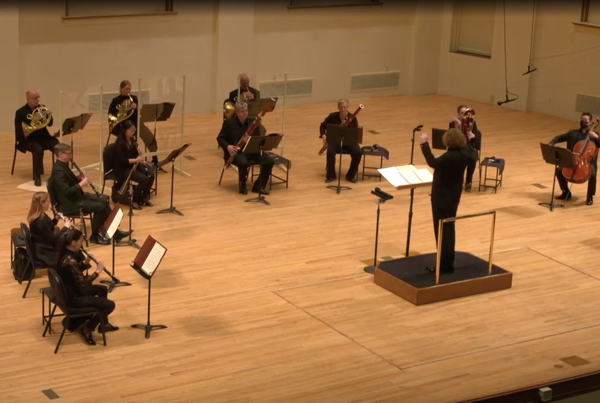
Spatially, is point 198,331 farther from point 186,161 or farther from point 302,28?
point 302,28

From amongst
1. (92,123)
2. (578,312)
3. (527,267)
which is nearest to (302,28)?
(92,123)

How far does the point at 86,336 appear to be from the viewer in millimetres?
6172

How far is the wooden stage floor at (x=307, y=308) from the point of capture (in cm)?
570

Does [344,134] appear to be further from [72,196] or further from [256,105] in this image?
[72,196]

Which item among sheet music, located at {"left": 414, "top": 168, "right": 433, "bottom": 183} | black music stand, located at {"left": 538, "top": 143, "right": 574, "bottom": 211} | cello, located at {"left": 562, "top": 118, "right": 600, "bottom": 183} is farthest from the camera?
cello, located at {"left": 562, "top": 118, "right": 600, "bottom": 183}

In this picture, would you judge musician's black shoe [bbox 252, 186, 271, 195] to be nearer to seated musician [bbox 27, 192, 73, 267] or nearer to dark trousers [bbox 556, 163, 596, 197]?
seated musician [bbox 27, 192, 73, 267]

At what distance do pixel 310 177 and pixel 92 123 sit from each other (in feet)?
9.08

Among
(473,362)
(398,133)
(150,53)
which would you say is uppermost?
(150,53)

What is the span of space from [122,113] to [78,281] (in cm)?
407

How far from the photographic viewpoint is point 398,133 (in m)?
12.8

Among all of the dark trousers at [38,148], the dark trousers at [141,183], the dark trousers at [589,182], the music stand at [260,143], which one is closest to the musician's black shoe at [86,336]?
the dark trousers at [141,183]

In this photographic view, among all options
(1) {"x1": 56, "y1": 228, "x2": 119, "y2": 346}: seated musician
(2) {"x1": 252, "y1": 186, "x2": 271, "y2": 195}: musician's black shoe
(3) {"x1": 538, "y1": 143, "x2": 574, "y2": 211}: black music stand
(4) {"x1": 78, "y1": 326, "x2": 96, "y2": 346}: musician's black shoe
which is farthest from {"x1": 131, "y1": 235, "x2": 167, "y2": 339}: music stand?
(3) {"x1": 538, "y1": 143, "x2": 574, "y2": 211}: black music stand

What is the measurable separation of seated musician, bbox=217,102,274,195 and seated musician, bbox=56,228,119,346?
146 inches

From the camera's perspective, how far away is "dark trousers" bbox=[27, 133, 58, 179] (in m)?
9.59
